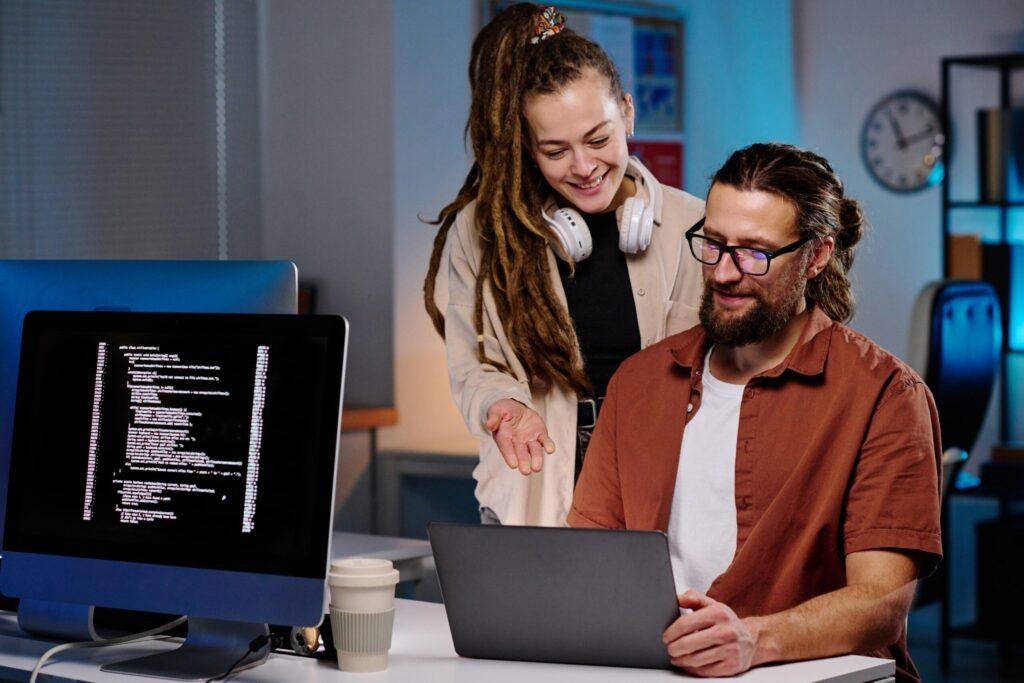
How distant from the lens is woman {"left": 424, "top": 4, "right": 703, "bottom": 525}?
2477 millimetres

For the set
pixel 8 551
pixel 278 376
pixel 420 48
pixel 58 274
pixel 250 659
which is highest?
pixel 420 48

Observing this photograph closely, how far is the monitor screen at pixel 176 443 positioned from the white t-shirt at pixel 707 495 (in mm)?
582

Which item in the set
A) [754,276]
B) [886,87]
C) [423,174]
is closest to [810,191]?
[754,276]

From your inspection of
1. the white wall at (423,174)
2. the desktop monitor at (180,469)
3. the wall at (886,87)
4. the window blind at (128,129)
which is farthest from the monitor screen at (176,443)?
the wall at (886,87)

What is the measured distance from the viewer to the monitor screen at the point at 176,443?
1.79 metres

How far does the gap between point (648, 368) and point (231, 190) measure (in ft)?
8.83

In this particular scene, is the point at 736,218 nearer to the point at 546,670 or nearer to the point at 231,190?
the point at 546,670

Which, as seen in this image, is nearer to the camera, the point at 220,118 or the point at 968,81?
the point at 220,118

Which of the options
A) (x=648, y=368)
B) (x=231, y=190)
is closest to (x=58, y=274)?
(x=648, y=368)

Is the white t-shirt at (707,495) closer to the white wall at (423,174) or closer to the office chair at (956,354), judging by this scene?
the office chair at (956,354)

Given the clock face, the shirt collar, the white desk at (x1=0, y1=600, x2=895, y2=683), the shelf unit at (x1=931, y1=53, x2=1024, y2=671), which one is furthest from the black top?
the clock face

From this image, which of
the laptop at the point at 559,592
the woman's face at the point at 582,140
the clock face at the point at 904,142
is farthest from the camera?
the clock face at the point at 904,142

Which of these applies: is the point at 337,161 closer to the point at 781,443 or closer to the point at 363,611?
the point at 781,443

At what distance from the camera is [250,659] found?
6.21 ft
